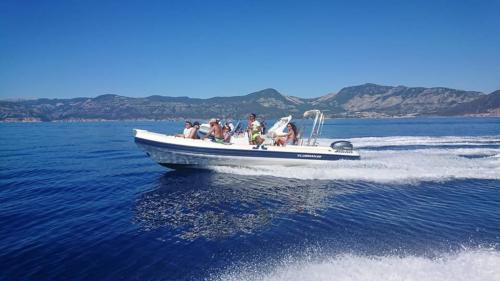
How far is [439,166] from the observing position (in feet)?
54.4

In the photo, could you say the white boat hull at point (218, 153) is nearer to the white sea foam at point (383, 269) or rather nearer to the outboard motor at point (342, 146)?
the outboard motor at point (342, 146)

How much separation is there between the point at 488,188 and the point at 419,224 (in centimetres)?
605

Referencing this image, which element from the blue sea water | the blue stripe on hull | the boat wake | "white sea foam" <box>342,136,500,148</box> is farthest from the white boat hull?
"white sea foam" <box>342,136,500,148</box>

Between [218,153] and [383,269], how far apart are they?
10.7 m

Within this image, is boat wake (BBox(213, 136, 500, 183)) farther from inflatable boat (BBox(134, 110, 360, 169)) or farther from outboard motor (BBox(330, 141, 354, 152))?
outboard motor (BBox(330, 141, 354, 152))

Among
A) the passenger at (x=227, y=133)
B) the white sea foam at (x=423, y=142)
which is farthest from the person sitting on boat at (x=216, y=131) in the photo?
the white sea foam at (x=423, y=142)

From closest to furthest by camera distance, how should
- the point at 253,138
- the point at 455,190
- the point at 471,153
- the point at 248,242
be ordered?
the point at 248,242
the point at 455,190
the point at 253,138
the point at 471,153

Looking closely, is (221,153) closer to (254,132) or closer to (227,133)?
(254,132)

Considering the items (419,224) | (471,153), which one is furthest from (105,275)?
(471,153)

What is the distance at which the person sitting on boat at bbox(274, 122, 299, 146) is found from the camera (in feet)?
55.4

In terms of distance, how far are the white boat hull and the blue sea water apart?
0.45 m

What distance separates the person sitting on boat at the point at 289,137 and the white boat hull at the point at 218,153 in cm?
66

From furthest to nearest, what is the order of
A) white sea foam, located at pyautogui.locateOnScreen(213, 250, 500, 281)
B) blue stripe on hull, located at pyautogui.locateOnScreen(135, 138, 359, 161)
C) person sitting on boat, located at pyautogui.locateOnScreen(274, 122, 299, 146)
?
person sitting on boat, located at pyautogui.locateOnScreen(274, 122, 299, 146), blue stripe on hull, located at pyautogui.locateOnScreen(135, 138, 359, 161), white sea foam, located at pyautogui.locateOnScreen(213, 250, 500, 281)

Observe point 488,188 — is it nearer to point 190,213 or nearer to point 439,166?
point 439,166
